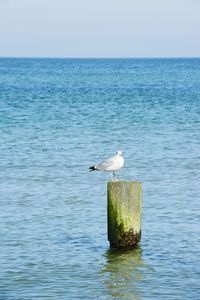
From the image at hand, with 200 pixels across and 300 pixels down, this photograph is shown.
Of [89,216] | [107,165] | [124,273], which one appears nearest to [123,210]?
[124,273]

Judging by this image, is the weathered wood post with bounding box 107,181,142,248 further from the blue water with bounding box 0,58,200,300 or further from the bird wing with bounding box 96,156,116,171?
the bird wing with bounding box 96,156,116,171

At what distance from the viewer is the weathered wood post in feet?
49.9

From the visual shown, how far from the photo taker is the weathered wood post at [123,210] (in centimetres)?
1520

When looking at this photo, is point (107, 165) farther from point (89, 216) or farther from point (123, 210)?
point (89, 216)

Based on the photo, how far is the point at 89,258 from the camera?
15484 millimetres

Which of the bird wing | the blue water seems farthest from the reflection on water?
the bird wing

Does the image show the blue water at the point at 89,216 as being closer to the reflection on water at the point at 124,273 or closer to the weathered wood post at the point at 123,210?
the reflection on water at the point at 124,273

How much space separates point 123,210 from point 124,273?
3.76 ft

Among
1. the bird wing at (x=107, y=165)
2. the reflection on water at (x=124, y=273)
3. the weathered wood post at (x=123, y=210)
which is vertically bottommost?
the reflection on water at (x=124, y=273)

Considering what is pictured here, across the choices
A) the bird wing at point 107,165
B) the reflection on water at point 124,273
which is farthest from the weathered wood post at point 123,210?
the bird wing at point 107,165

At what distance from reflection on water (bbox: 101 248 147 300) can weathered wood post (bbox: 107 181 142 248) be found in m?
0.25

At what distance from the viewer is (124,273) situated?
1464 centimetres

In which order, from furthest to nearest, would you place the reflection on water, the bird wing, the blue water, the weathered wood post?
the bird wing, the weathered wood post, the blue water, the reflection on water

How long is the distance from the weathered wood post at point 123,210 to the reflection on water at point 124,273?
0.83 feet
